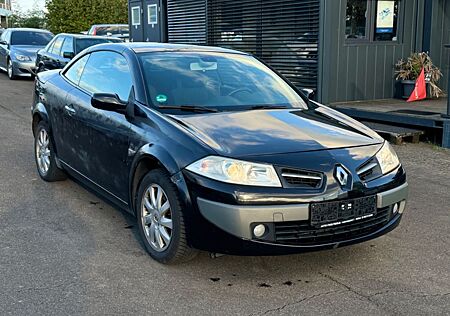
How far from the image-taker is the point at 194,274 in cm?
394

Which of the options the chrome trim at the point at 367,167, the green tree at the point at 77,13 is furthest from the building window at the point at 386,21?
the green tree at the point at 77,13

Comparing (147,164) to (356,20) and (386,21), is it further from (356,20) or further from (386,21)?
(386,21)

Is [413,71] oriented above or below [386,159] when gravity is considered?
above

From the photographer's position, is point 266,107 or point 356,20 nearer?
point 266,107

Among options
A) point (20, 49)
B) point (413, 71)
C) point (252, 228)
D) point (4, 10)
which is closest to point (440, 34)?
point (413, 71)

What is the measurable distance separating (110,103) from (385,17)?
7.85 metres

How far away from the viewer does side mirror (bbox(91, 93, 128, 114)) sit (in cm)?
451

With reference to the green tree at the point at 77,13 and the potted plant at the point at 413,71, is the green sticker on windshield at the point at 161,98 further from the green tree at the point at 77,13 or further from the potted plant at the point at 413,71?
the green tree at the point at 77,13

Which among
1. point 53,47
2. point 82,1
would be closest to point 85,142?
point 53,47

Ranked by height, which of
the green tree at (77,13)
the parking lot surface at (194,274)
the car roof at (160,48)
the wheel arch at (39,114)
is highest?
the green tree at (77,13)

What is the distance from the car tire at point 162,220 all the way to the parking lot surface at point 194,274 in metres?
0.11

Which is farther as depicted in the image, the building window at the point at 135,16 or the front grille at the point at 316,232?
the building window at the point at 135,16

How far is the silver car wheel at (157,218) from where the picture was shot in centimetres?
399

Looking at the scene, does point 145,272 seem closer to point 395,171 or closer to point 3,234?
point 3,234
